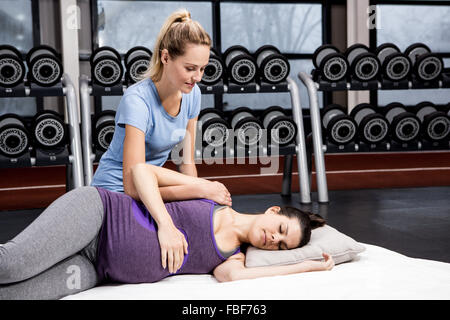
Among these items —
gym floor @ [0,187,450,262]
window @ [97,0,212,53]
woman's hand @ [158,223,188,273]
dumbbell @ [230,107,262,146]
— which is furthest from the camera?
window @ [97,0,212,53]

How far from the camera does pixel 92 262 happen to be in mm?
1730

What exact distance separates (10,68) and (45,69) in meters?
0.25

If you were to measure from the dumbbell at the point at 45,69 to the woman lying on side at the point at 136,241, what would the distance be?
2.34 m

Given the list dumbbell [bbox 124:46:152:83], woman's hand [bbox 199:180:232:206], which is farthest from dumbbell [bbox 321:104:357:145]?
woman's hand [bbox 199:180:232:206]

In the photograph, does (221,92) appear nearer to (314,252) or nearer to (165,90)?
(165,90)

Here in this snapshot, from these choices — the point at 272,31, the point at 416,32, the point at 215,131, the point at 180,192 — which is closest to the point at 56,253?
the point at 180,192

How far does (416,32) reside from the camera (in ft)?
19.9

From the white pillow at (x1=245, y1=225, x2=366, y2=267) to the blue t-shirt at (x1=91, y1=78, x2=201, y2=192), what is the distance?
1.84ft

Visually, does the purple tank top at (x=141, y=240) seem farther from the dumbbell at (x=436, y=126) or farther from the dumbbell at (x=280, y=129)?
the dumbbell at (x=436, y=126)

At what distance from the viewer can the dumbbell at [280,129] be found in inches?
164

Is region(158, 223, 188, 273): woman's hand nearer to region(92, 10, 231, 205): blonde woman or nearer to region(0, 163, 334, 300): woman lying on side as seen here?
region(0, 163, 334, 300): woman lying on side

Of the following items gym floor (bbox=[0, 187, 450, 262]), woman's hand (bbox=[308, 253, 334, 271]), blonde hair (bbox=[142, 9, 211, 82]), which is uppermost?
blonde hair (bbox=[142, 9, 211, 82])

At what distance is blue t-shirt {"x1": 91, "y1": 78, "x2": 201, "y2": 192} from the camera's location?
74.9 inches

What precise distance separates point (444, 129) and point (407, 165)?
96cm
